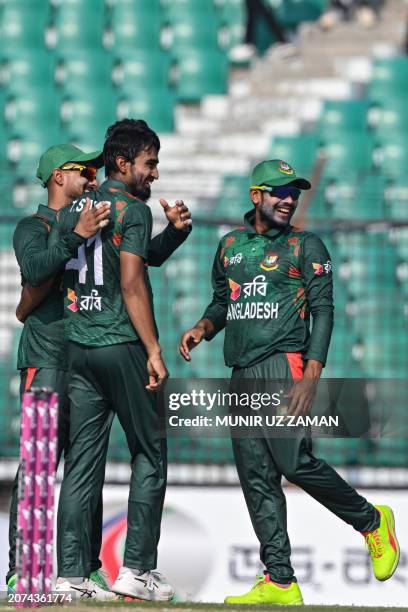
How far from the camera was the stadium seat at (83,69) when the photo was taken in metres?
16.3

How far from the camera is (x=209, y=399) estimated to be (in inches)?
193

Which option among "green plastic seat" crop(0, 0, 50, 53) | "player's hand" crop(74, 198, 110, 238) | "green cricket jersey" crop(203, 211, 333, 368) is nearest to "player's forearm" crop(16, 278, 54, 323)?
"player's hand" crop(74, 198, 110, 238)

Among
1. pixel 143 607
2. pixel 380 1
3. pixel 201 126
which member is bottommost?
pixel 143 607

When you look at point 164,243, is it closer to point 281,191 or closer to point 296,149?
point 281,191

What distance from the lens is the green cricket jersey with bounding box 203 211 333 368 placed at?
15.7 ft

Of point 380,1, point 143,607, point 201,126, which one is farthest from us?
point 380,1

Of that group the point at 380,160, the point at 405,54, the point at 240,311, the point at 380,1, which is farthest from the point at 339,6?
the point at 240,311

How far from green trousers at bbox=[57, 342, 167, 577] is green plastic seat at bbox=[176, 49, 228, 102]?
40.3 feet

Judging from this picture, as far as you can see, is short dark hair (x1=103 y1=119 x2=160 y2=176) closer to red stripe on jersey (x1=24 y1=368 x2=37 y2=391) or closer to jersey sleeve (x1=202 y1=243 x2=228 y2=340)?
jersey sleeve (x1=202 y1=243 x2=228 y2=340)

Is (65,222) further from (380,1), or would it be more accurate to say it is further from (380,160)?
(380,1)

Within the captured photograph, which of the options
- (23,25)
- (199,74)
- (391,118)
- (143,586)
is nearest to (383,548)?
(143,586)

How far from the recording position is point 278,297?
4824 mm

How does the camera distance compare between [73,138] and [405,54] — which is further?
[405,54]

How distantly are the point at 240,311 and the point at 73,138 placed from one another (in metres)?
10.3
